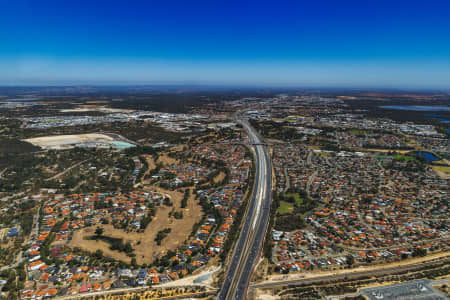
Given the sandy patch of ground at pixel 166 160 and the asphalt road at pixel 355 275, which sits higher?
the sandy patch of ground at pixel 166 160

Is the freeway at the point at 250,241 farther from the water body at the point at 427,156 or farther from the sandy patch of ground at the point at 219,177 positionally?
the water body at the point at 427,156

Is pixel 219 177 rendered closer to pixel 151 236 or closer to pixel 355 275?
pixel 151 236

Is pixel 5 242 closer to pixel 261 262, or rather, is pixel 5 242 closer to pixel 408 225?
pixel 261 262

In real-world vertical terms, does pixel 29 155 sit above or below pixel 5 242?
above

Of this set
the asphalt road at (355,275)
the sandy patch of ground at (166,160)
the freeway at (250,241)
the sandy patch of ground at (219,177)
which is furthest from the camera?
the sandy patch of ground at (166,160)

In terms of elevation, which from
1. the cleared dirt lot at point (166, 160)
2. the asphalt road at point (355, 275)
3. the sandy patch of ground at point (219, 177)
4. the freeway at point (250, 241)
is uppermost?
the cleared dirt lot at point (166, 160)

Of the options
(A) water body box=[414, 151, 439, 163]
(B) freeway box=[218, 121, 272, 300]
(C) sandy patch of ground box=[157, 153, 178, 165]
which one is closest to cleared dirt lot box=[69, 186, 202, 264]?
(B) freeway box=[218, 121, 272, 300]

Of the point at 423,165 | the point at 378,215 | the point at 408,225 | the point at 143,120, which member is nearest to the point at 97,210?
the point at 378,215

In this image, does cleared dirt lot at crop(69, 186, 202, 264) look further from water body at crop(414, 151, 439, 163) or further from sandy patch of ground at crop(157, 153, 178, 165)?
water body at crop(414, 151, 439, 163)

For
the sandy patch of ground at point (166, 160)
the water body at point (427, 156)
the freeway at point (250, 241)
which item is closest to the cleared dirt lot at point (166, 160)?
the sandy patch of ground at point (166, 160)
